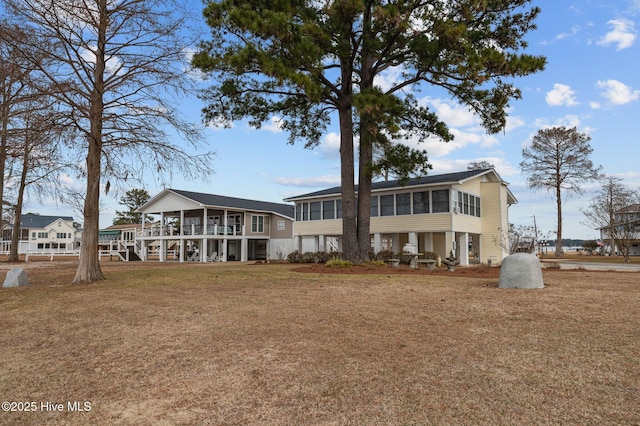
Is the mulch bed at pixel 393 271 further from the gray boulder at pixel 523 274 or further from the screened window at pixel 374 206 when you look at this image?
the screened window at pixel 374 206

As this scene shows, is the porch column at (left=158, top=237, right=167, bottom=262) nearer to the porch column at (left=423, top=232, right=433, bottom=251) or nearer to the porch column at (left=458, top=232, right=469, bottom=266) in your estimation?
the porch column at (left=423, top=232, right=433, bottom=251)

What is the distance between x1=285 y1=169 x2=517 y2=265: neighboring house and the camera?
72.5 ft

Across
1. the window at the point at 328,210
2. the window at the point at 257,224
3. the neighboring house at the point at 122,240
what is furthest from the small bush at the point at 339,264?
the neighboring house at the point at 122,240

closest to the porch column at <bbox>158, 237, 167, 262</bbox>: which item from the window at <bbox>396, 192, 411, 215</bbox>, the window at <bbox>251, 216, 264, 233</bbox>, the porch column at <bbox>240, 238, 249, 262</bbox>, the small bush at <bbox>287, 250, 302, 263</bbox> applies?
the porch column at <bbox>240, 238, 249, 262</bbox>

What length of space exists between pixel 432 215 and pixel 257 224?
16.2 meters

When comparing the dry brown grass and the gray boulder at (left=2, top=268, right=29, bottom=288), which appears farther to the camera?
the gray boulder at (left=2, top=268, right=29, bottom=288)

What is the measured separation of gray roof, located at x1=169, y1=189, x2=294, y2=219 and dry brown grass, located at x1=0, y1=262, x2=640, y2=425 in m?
23.5

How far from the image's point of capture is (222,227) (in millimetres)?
31922

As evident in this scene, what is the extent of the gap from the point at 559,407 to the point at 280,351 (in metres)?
2.79

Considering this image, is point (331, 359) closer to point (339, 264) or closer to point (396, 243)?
point (339, 264)

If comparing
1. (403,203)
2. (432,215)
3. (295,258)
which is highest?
(403,203)

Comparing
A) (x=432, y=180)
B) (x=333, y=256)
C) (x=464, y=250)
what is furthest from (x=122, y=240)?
(x=464, y=250)

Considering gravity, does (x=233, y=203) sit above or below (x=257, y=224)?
above

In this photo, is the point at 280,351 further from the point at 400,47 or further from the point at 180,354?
the point at 400,47
